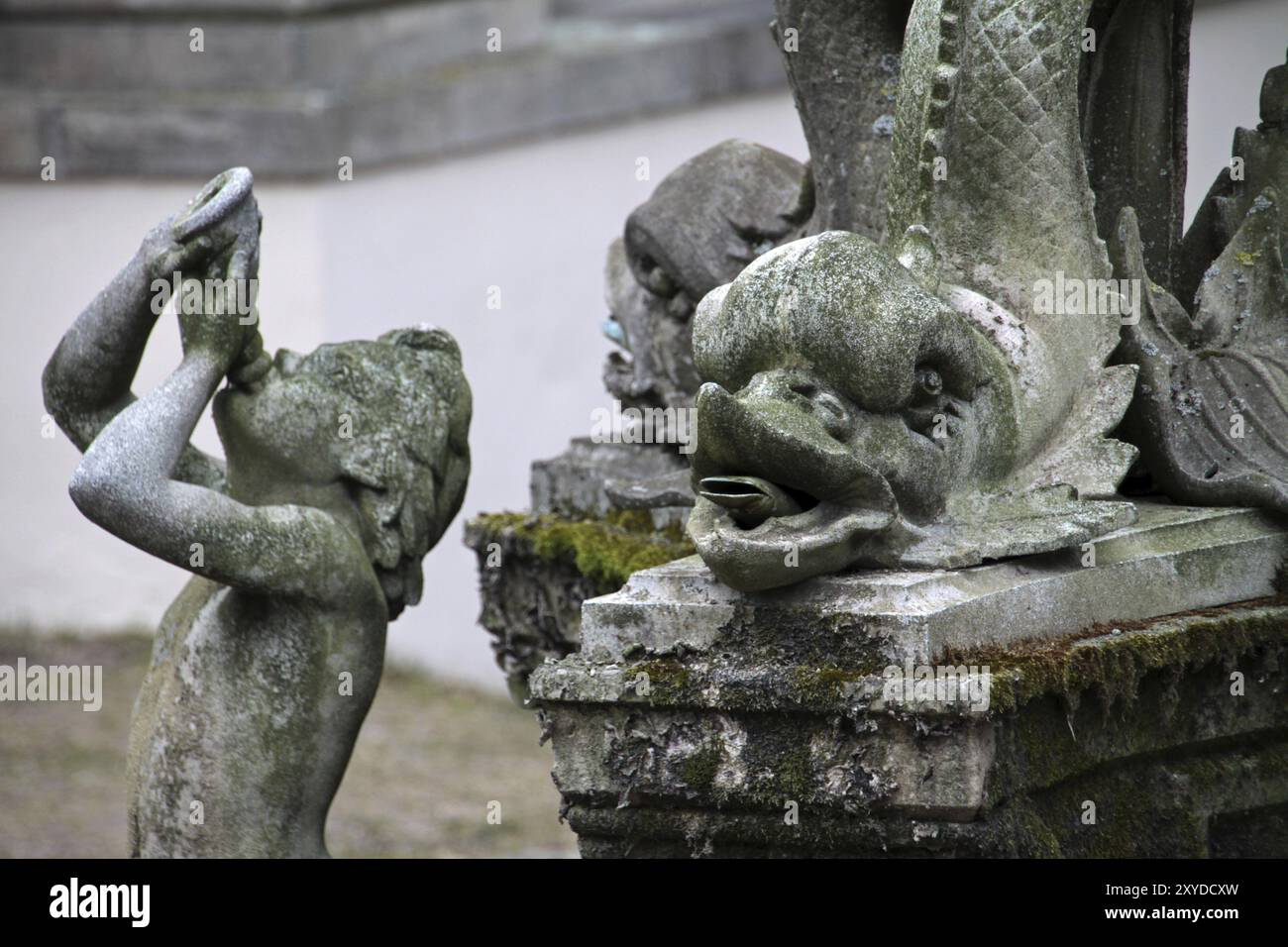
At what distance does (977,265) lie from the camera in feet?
9.91

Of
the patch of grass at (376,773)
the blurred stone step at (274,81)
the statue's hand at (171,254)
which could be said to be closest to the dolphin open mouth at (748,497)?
the statue's hand at (171,254)

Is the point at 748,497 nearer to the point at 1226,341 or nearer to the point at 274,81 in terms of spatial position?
the point at 1226,341

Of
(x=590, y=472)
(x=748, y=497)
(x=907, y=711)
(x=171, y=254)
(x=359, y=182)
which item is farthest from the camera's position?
(x=359, y=182)

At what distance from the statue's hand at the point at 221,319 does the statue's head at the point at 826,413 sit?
69 cm

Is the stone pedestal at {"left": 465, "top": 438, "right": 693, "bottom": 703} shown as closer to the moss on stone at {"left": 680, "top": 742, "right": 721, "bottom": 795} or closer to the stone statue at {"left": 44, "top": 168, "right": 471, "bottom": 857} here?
the stone statue at {"left": 44, "top": 168, "right": 471, "bottom": 857}

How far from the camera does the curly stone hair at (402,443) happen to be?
123 inches

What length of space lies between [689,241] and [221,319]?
3.46 ft

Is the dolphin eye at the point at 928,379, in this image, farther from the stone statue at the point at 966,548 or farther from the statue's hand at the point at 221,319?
the statue's hand at the point at 221,319

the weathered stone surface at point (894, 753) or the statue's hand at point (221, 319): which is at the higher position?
the statue's hand at point (221, 319)

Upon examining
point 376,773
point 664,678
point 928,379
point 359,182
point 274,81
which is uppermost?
point 274,81

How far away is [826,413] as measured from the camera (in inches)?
102

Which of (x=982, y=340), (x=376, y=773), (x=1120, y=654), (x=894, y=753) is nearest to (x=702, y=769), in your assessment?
(x=894, y=753)

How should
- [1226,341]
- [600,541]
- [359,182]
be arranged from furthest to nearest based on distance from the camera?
[359,182] < [600,541] < [1226,341]

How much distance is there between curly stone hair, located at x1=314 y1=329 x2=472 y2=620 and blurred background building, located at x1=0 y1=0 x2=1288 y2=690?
11.5 ft
